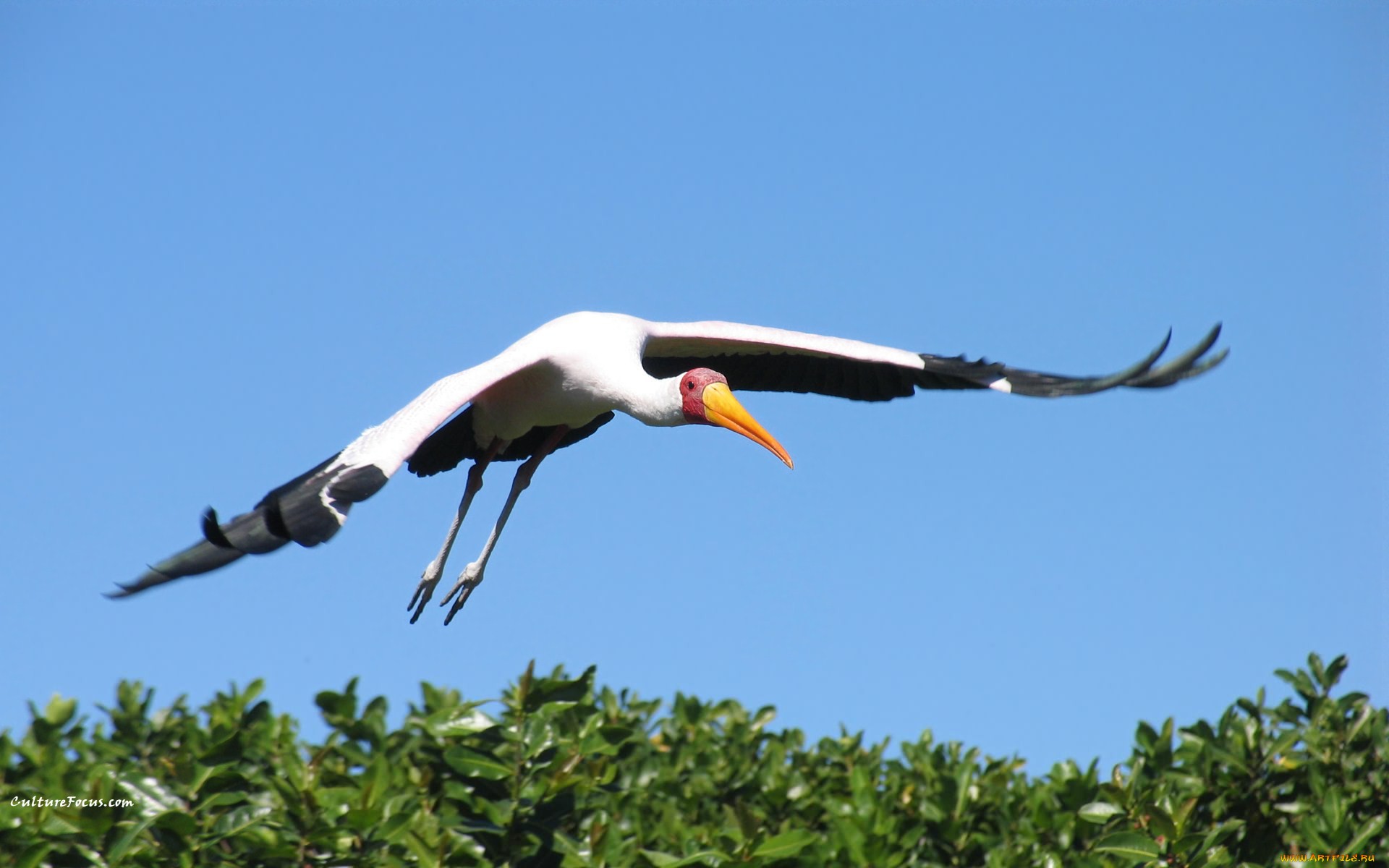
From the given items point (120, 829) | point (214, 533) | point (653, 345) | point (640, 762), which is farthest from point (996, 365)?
point (120, 829)

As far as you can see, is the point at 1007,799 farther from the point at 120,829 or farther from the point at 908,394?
the point at 120,829

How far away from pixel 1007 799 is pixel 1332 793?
1.47m

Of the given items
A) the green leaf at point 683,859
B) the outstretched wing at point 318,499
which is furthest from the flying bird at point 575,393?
the green leaf at point 683,859

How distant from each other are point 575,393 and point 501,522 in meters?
1.24

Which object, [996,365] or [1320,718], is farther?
[996,365]

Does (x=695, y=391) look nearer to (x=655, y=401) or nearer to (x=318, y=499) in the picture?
(x=655, y=401)

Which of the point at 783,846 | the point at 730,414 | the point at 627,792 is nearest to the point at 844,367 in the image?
the point at 730,414

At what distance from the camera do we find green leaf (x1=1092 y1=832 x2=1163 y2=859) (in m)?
5.79

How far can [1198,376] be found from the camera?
23.2 feet

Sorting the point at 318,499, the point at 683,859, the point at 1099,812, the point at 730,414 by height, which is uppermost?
the point at 730,414

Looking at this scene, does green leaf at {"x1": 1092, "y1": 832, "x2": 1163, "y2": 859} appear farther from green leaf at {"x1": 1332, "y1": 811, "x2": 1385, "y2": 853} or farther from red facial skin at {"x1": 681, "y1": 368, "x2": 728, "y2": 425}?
red facial skin at {"x1": 681, "y1": 368, "x2": 728, "y2": 425}

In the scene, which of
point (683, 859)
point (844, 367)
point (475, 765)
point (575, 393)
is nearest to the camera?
point (683, 859)

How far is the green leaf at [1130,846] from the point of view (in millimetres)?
5793

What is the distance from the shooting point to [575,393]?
7.42 m
